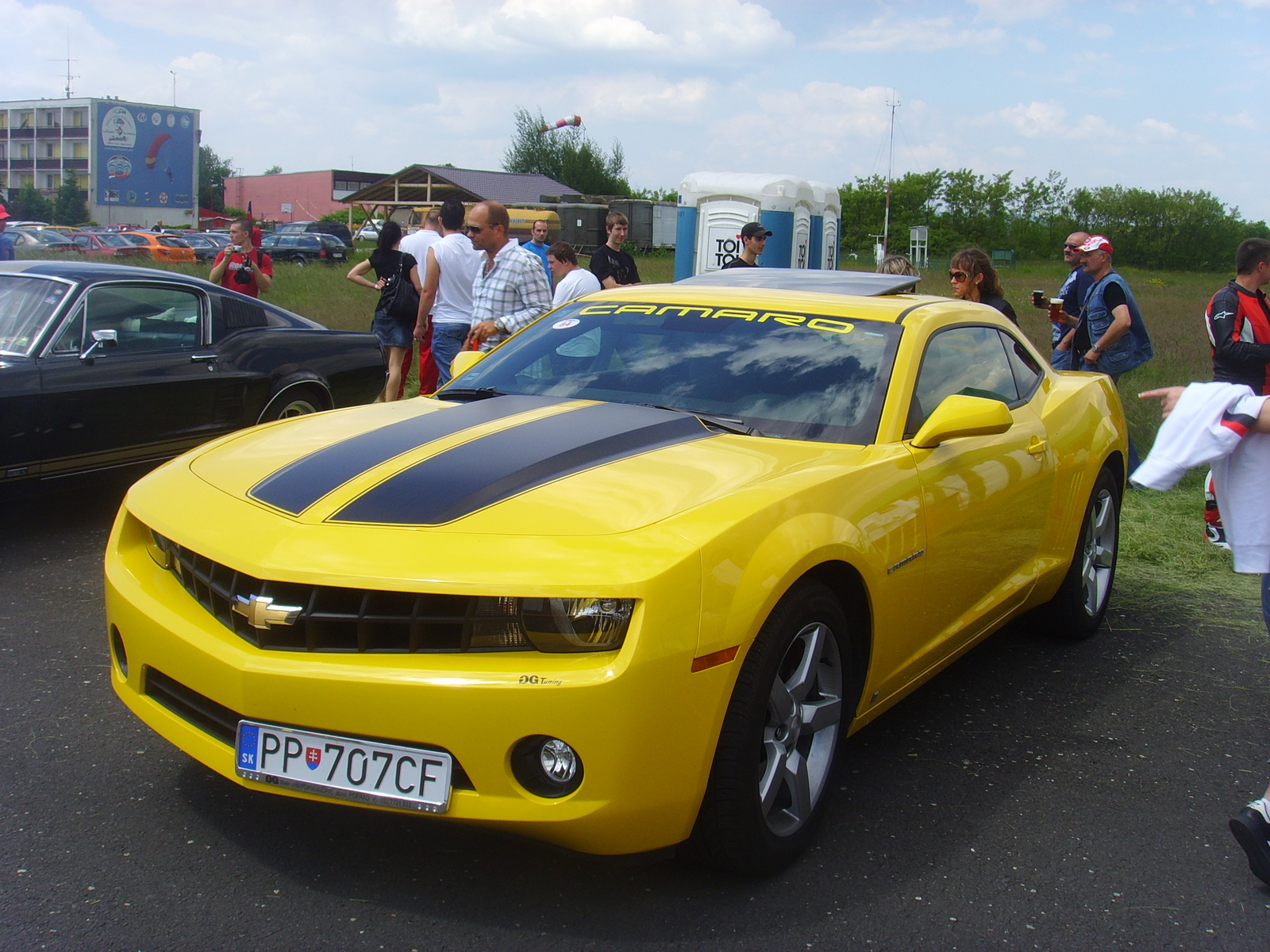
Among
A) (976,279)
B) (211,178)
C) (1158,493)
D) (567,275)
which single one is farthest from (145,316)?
(211,178)

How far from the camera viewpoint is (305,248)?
4000cm

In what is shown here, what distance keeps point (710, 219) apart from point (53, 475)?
12.7 meters

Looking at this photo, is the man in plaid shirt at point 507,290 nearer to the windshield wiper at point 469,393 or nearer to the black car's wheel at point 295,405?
the black car's wheel at point 295,405

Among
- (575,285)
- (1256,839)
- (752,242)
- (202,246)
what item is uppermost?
(202,246)

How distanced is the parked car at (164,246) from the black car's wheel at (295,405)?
1100 inches

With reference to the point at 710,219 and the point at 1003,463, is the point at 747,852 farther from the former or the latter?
the point at 710,219

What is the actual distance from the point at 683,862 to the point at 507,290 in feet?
15.6

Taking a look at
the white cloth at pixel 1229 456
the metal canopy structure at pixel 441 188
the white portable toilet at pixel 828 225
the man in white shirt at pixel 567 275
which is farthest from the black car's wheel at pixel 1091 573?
Answer: the metal canopy structure at pixel 441 188

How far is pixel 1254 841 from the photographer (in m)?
2.73

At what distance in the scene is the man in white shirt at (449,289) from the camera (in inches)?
320

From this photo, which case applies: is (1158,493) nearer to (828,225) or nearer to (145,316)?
(145,316)

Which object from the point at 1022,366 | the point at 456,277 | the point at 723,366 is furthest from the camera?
the point at 456,277

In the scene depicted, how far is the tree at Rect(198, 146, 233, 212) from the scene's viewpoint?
110688 millimetres

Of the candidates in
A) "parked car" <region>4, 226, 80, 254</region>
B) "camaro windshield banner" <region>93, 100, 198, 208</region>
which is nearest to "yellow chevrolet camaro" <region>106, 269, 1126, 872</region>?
"parked car" <region>4, 226, 80, 254</region>
